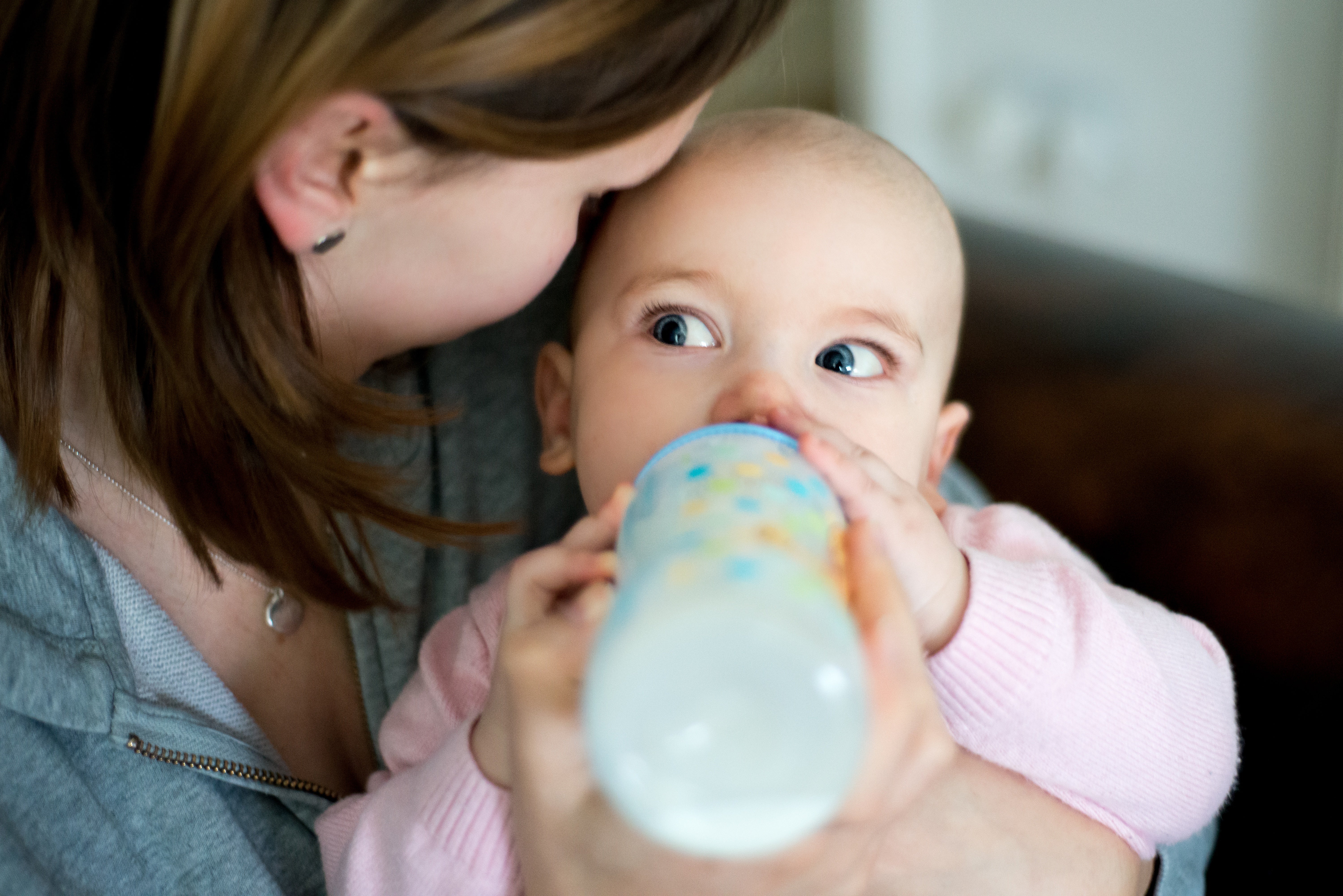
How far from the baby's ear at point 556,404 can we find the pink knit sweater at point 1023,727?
0.44 feet

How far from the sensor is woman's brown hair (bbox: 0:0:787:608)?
683mm

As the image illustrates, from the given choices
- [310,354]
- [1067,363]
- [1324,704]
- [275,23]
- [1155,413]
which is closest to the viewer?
[275,23]

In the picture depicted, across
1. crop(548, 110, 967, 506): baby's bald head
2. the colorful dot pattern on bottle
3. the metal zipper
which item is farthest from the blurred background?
the metal zipper

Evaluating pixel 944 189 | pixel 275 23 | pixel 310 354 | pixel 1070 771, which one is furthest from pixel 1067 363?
pixel 944 189

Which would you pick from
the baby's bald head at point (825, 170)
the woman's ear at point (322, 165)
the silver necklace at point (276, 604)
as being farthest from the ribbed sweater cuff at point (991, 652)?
the silver necklace at point (276, 604)

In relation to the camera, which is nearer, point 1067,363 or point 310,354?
point 310,354

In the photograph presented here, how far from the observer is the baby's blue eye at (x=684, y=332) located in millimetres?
926

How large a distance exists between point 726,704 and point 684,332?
515 mm

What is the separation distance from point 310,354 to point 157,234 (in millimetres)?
157

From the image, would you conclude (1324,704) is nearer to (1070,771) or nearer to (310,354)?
(1070,771)

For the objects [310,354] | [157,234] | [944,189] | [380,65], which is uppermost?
[380,65]

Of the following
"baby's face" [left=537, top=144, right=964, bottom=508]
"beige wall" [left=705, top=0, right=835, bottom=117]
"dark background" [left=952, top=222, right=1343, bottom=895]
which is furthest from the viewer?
"dark background" [left=952, top=222, right=1343, bottom=895]

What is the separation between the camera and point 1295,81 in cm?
195

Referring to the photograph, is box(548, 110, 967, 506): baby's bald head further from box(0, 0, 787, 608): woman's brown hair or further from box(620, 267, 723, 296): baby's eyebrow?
box(0, 0, 787, 608): woman's brown hair
